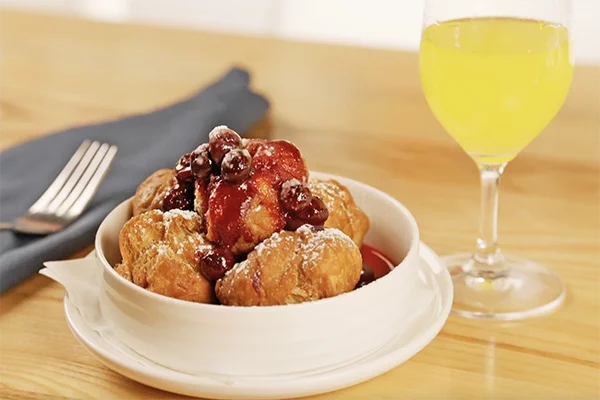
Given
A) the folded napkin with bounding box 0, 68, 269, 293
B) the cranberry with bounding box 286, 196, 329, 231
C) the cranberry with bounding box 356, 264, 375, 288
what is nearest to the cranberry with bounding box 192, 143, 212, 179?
the cranberry with bounding box 286, 196, 329, 231

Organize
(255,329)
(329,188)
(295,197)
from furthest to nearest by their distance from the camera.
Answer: (329,188)
(295,197)
(255,329)

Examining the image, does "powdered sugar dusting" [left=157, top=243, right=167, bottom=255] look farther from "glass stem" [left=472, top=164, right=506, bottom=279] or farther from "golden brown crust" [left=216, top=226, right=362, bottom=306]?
"glass stem" [left=472, top=164, right=506, bottom=279]

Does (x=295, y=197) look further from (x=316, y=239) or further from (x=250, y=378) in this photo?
(x=250, y=378)

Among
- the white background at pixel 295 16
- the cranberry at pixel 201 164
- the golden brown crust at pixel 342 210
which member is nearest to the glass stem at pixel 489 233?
the golden brown crust at pixel 342 210

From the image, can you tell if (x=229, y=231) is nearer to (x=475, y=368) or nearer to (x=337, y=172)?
(x=475, y=368)

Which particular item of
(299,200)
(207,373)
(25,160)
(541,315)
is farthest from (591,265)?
(25,160)

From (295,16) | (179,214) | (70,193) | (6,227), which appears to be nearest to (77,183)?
(70,193)
